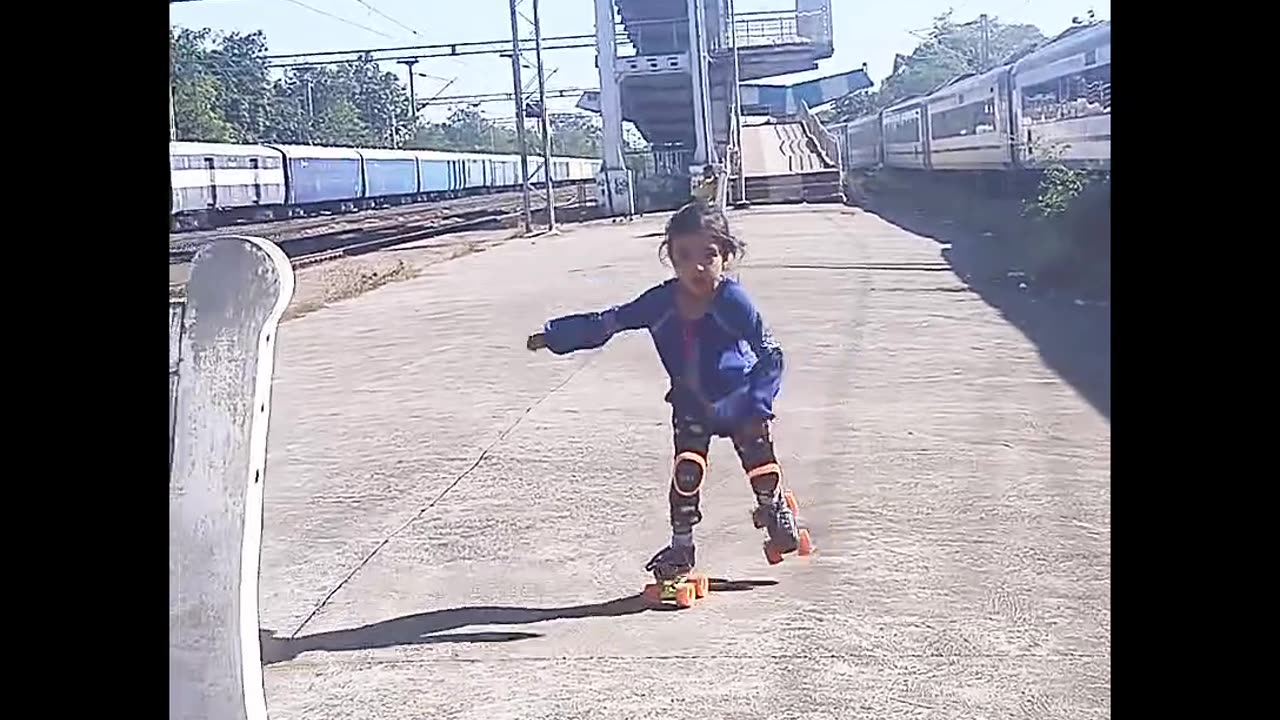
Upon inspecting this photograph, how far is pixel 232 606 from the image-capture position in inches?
105

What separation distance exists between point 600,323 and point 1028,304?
2.77 meters

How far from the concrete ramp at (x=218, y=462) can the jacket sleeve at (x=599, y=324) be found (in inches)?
45.3

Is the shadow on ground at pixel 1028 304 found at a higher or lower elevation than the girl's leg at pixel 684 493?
higher

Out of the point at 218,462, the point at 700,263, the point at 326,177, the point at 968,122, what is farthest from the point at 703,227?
the point at 326,177

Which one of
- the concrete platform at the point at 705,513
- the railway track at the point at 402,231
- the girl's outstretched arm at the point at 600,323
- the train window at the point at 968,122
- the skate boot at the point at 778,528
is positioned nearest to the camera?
the concrete platform at the point at 705,513

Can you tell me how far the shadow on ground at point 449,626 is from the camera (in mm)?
3596

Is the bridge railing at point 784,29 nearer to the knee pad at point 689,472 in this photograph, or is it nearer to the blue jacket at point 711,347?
the blue jacket at point 711,347

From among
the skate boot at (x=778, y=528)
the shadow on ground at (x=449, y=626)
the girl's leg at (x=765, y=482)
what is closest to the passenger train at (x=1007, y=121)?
the girl's leg at (x=765, y=482)

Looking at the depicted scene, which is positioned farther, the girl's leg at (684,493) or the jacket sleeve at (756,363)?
the girl's leg at (684,493)

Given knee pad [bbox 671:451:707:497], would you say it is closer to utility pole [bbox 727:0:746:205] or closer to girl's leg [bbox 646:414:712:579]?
girl's leg [bbox 646:414:712:579]

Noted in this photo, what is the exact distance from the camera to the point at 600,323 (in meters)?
3.75

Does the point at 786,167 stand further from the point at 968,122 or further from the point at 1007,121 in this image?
the point at 1007,121
